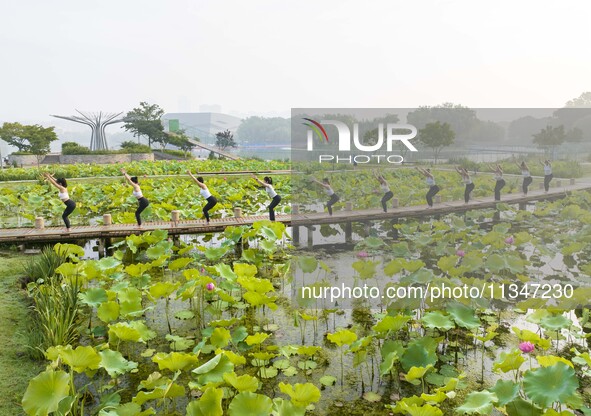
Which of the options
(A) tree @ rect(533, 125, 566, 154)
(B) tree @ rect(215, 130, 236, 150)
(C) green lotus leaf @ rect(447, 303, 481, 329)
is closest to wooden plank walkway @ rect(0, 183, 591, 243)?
(A) tree @ rect(533, 125, 566, 154)

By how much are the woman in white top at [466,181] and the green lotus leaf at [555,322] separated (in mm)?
5341

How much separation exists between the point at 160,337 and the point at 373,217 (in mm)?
5412

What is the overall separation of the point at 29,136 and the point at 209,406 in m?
36.5

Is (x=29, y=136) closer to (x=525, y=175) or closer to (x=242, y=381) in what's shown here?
(x=525, y=175)

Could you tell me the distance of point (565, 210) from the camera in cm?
735

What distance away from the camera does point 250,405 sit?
8.61 ft

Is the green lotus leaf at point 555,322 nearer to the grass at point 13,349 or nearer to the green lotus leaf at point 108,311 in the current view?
the green lotus leaf at point 108,311

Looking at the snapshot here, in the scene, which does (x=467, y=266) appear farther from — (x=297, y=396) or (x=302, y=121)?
(x=302, y=121)

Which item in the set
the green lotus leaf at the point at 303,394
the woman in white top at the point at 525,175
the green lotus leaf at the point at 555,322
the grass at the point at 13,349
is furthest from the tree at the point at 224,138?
the green lotus leaf at the point at 303,394

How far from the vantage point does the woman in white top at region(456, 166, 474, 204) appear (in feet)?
29.2

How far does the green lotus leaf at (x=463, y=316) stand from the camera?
372 cm

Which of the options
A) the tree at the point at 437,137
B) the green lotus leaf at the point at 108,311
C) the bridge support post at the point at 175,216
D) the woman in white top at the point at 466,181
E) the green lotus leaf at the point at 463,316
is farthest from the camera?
the tree at the point at 437,137

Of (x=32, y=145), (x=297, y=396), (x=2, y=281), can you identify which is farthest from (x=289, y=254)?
(x=32, y=145)

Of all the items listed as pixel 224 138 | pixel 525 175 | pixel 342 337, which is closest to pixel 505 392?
pixel 342 337
